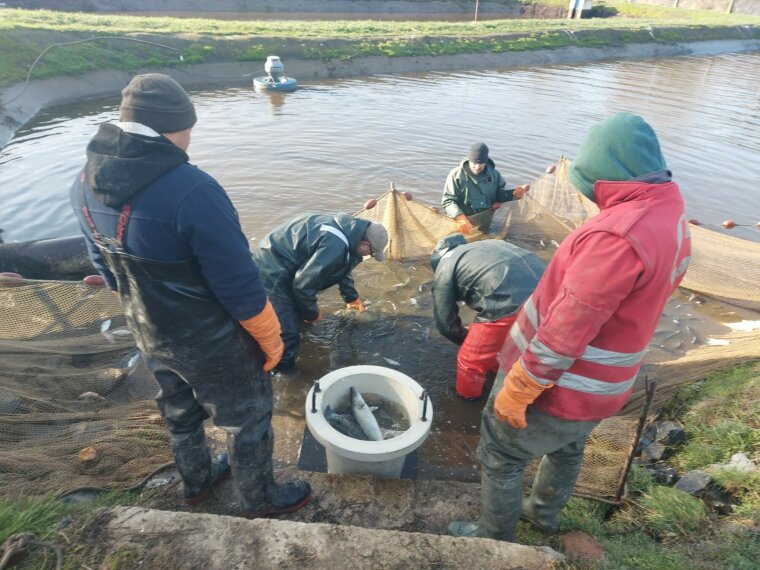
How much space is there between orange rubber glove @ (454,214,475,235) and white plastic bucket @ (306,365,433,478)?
3.89m

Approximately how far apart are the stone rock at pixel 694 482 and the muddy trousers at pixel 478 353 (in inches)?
66.6

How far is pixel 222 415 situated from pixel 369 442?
985mm

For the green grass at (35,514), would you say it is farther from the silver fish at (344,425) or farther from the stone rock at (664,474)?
the stone rock at (664,474)

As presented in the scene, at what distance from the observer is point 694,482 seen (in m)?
3.19

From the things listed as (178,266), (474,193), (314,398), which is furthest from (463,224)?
(178,266)

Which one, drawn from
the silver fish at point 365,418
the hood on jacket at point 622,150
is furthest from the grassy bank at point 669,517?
the hood on jacket at point 622,150

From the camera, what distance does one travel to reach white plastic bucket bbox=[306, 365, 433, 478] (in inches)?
122

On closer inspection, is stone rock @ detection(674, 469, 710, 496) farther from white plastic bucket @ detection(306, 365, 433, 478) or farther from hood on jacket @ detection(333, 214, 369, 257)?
hood on jacket @ detection(333, 214, 369, 257)

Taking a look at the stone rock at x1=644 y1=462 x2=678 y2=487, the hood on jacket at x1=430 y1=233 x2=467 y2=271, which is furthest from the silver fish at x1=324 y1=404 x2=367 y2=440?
the stone rock at x1=644 y1=462 x2=678 y2=487

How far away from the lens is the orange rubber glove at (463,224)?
714cm

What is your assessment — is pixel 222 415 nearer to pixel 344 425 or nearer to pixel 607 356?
pixel 344 425

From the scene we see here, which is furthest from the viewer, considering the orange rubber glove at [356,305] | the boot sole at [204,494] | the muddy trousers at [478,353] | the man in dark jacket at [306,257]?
the orange rubber glove at [356,305]

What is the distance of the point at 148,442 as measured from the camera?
359cm

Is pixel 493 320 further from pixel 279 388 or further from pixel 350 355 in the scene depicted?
pixel 279 388
